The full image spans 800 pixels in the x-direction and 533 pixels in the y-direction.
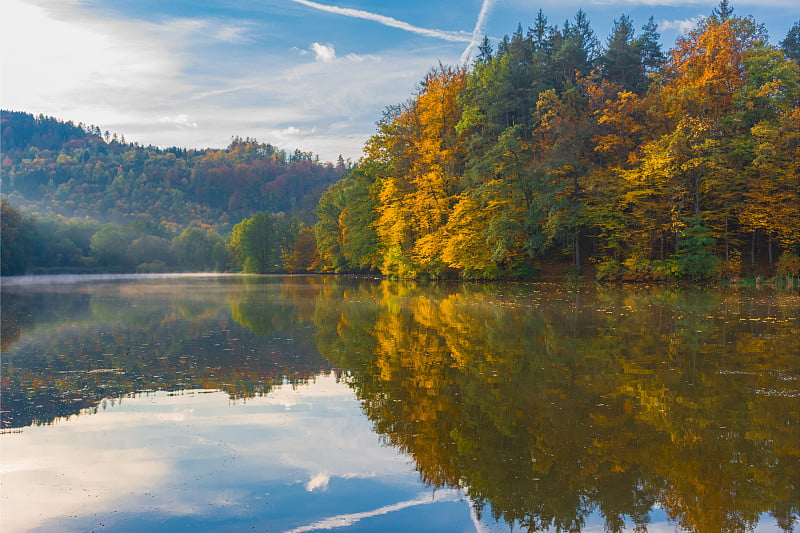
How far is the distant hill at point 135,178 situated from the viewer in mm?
144125

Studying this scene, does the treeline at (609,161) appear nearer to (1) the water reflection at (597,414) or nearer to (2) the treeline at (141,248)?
(1) the water reflection at (597,414)

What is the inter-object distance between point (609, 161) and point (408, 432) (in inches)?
1427

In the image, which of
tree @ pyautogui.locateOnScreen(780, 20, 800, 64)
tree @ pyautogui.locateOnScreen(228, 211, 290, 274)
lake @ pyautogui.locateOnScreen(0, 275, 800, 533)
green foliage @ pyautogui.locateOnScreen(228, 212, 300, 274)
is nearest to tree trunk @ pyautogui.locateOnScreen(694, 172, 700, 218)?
lake @ pyautogui.locateOnScreen(0, 275, 800, 533)

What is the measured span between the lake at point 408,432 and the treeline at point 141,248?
71155 millimetres

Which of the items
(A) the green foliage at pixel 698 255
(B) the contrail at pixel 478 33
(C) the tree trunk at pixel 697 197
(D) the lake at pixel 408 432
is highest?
(B) the contrail at pixel 478 33

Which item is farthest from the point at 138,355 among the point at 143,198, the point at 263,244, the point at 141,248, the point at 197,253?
the point at 143,198

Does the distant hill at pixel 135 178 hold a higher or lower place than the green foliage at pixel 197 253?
higher

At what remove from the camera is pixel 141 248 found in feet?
370

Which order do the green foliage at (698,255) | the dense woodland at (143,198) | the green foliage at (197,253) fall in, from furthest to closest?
the green foliage at (197,253) → the dense woodland at (143,198) → the green foliage at (698,255)

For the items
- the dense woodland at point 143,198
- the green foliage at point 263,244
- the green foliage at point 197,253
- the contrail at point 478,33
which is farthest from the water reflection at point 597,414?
the green foliage at point 197,253

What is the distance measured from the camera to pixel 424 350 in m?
11.7

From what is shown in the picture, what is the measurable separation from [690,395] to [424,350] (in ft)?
17.2

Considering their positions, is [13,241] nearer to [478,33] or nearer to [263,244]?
[263,244]

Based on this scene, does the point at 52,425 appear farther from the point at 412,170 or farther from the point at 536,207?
the point at 412,170
